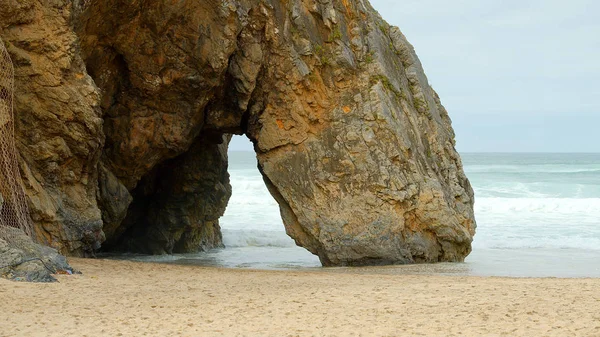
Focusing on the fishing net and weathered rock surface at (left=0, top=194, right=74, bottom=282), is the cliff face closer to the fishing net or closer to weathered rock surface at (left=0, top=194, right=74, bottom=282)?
the fishing net

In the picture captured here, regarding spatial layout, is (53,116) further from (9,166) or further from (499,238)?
(499,238)

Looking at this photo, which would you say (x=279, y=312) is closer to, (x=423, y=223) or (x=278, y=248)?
(x=423, y=223)

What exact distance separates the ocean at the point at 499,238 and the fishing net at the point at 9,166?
511 cm

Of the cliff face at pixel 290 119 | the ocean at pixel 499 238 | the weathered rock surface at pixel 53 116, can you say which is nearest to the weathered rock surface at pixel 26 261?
the weathered rock surface at pixel 53 116

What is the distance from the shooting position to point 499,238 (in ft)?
69.9

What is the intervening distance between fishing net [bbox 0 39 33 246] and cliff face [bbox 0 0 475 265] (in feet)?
4.25

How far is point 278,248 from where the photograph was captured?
19938 millimetres

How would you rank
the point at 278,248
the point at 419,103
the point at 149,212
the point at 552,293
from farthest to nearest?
the point at 278,248
the point at 149,212
the point at 419,103
the point at 552,293

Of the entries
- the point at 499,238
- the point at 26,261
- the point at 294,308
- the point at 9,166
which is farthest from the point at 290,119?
the point at 499,238

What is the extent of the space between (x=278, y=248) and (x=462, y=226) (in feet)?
22.4

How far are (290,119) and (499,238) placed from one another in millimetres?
9882

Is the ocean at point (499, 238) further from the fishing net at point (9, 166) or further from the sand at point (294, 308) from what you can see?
the fishing net at point (9, 166)

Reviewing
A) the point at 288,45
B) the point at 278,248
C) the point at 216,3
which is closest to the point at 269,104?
the point at 288,45

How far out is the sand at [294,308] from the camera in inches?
244
